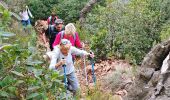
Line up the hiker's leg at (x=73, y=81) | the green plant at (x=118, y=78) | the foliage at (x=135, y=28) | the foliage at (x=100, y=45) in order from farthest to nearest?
1. the foliage at (x=100, y=45)
2. the foliage at (x=135, y=28)
3. the green plant at (x=118, y=78)
4. the hiker's leg at (x=73, y=81)

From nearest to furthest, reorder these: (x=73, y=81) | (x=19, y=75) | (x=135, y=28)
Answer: (x=19, y=75) → (x=73, y=81) → (x=135, y=28)

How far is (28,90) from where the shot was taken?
101 inches

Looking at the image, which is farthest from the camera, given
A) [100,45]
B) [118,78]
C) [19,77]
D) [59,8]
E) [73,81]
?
[59,8]

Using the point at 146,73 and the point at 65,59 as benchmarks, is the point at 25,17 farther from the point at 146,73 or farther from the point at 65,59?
the point at 146,73

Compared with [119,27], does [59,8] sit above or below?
above

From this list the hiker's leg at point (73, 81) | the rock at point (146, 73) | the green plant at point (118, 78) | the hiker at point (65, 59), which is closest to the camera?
the rock at point (146, 73)

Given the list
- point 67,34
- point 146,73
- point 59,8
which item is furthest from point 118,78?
point 59,8

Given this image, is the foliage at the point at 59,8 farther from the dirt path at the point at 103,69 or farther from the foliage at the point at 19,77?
the foliage at the point at 19,77

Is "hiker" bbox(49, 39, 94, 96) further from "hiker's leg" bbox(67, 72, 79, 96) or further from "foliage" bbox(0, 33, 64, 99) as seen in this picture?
"foliage" bbox(0, 33, 64, 99)

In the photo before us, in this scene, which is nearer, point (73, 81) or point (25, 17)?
point (73, 81)

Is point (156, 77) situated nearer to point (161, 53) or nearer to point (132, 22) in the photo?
point (161, 53)

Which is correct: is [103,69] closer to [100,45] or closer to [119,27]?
[100,45]

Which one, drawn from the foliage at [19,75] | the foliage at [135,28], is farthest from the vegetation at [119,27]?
the foliage at [19,75]

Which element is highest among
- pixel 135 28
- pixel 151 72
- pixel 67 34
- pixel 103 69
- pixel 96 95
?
pixel 67 34
